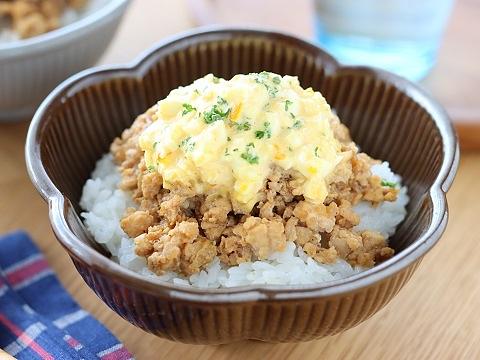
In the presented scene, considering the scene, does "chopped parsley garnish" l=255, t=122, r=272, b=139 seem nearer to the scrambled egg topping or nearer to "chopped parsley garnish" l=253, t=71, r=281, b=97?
the scrambled egg topping

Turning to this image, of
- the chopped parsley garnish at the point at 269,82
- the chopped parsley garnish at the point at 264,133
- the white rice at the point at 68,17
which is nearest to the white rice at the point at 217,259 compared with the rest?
the chopped parsley garnish at the point at 264,133

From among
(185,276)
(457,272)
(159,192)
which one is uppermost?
(159,192)

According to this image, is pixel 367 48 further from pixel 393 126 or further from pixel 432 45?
pixel 393 126

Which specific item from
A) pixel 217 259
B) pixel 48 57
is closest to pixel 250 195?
pixel 217 259

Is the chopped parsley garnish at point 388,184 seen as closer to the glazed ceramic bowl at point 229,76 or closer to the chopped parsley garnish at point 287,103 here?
the glazed ceramic bowl at point 229,76

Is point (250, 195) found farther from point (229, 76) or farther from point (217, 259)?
point (229, 76)

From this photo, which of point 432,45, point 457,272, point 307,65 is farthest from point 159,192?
point 432,45
